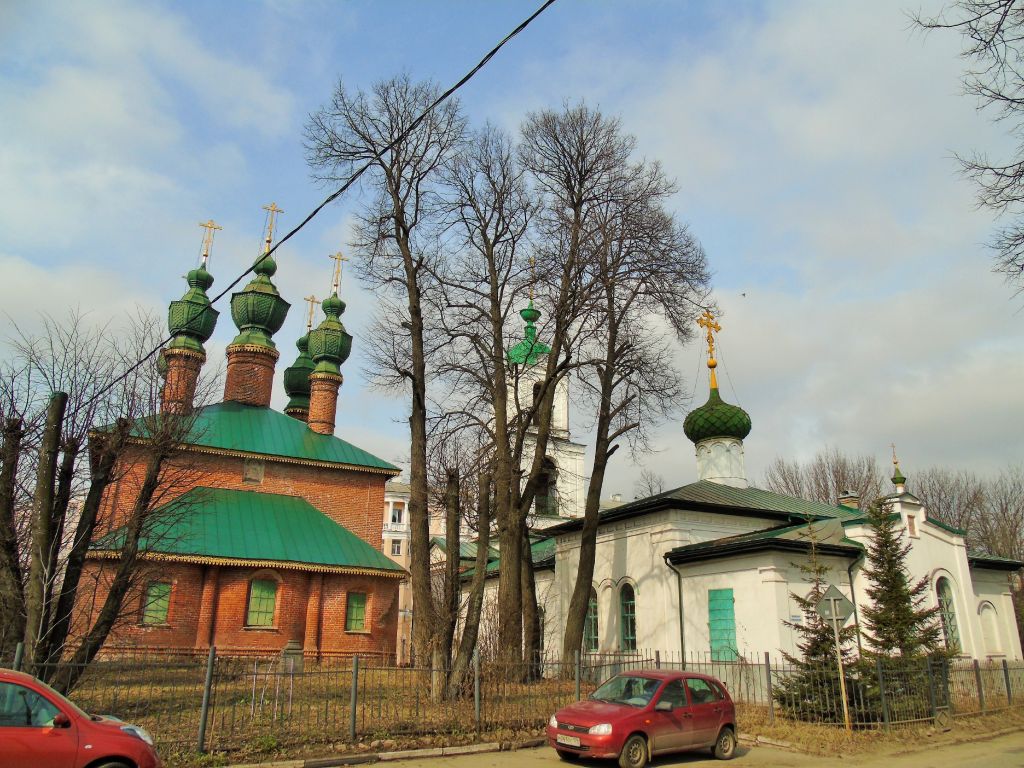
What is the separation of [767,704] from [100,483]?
43.8 ft

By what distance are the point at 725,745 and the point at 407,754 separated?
4.91 meters

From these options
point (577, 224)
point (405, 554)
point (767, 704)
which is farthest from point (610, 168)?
point (405, 554)

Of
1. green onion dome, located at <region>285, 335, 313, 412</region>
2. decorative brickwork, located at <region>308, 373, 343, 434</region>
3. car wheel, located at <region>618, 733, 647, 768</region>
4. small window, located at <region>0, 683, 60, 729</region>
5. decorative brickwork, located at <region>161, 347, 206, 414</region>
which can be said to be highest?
green onion dome, located at <region>285, 335, 313, 412</region>

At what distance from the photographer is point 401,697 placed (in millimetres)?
12438

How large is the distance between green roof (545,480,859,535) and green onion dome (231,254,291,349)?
15.4 metres

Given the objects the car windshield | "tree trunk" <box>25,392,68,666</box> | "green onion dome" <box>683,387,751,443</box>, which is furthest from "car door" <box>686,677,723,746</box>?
"green onion dome" <box>683,387,751,443</box>

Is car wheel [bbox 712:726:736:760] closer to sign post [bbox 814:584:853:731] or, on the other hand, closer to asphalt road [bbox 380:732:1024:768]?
asphalt road [bbox 380:732:1024:768]

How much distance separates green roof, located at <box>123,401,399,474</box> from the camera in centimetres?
2694

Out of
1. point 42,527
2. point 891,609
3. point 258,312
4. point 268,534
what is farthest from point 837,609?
point 258,312

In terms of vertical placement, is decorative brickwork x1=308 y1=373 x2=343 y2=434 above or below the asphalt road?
above

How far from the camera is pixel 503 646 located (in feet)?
54.8

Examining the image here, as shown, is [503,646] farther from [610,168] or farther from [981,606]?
[981,606]

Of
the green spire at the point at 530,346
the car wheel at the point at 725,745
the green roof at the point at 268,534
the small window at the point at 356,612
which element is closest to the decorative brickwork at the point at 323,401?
the green roof at the point at 268,534

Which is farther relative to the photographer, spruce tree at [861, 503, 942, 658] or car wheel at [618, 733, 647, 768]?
spruce tree at [861, 503, 942, 658]
